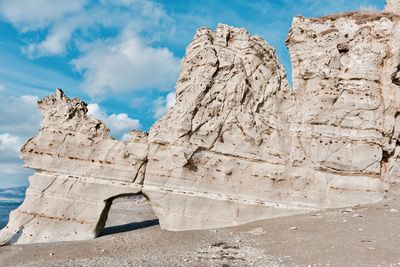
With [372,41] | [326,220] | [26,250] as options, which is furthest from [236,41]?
[26,250]

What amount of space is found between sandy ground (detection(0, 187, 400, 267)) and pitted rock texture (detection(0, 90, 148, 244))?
36.5 inches

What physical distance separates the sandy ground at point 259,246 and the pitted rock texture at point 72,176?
3.04 ft

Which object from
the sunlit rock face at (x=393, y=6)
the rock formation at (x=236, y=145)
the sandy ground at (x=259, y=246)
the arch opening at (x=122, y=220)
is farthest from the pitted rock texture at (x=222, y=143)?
the sunlit rock face at (x=393, y=6)

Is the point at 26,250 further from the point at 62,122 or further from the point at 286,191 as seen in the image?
the point at 286,191

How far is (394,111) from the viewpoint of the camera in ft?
52.4

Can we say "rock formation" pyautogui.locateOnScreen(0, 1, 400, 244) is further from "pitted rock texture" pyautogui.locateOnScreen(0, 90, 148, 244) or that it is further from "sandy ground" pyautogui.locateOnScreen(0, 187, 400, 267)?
"sandy ground" pyautogui.locateOnScreen(0, 187, 400, 267)

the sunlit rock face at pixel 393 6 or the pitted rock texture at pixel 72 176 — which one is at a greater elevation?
the sunlit rock face at pixel 393 6

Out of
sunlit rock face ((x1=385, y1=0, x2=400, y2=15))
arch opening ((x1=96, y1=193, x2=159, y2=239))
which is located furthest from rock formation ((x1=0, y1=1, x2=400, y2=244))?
sunlit rock face ((x1=385, y1=0, x2=400, y2=15))

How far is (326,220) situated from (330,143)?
368cm

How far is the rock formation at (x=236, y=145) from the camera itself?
1456cm

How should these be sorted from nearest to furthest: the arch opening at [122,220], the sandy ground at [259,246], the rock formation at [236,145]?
the sandy ground at [259,246], the rock formation at [236,145], the arch opening at [122,220]

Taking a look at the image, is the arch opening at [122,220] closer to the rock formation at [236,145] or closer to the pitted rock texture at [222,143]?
the rock formation at [236,145]

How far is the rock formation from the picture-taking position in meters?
14.6

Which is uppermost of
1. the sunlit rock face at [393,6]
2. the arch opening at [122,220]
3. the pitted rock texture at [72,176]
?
the sunlit rock face at [393,6]
